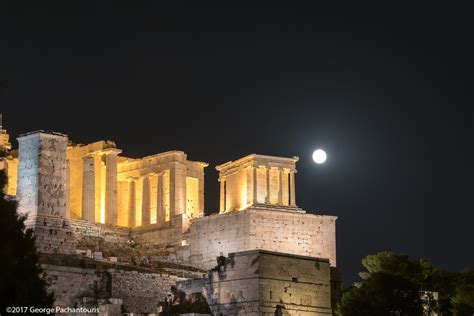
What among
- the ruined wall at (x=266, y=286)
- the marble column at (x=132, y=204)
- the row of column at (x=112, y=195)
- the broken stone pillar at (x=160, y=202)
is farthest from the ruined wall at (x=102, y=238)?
the ruined wall at (x=266, y=286)

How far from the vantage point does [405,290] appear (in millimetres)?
68625

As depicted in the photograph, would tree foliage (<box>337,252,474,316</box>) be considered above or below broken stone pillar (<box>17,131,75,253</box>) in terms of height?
below

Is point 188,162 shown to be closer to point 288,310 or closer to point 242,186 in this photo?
point 242,186

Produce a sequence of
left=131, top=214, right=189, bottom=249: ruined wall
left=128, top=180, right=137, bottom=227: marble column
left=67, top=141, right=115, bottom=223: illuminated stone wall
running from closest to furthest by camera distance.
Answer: left=67, top=141, right=115, bottom=223: illuminated stone wall < left=131, top=214, right=189, bottom=249: ruined wall < left=128, top=180, right=137, bottom=227: marble column

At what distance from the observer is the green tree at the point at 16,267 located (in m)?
43.8

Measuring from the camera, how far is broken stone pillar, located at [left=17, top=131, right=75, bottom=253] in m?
68.4

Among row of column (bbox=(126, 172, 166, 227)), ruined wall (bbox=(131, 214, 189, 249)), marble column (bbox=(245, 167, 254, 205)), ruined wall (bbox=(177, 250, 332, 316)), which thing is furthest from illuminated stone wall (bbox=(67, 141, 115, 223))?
ruined wall (bbox=(177, 250, 332, 316))

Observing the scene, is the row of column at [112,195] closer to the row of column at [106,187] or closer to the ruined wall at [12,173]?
the row of column at [106,187]

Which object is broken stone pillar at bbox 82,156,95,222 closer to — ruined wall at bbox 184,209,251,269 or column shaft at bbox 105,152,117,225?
column shaft at bbox 105,152,117,225

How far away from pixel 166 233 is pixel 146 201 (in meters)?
3.92

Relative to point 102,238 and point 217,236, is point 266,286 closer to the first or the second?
point 102,238

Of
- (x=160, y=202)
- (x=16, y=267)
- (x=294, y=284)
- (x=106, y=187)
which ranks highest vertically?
(x=106, y=187)

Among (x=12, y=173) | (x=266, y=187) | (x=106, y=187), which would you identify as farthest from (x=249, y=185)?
(x=12, y=173)

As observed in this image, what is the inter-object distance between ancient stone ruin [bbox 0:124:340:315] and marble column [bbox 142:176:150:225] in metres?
0.09
